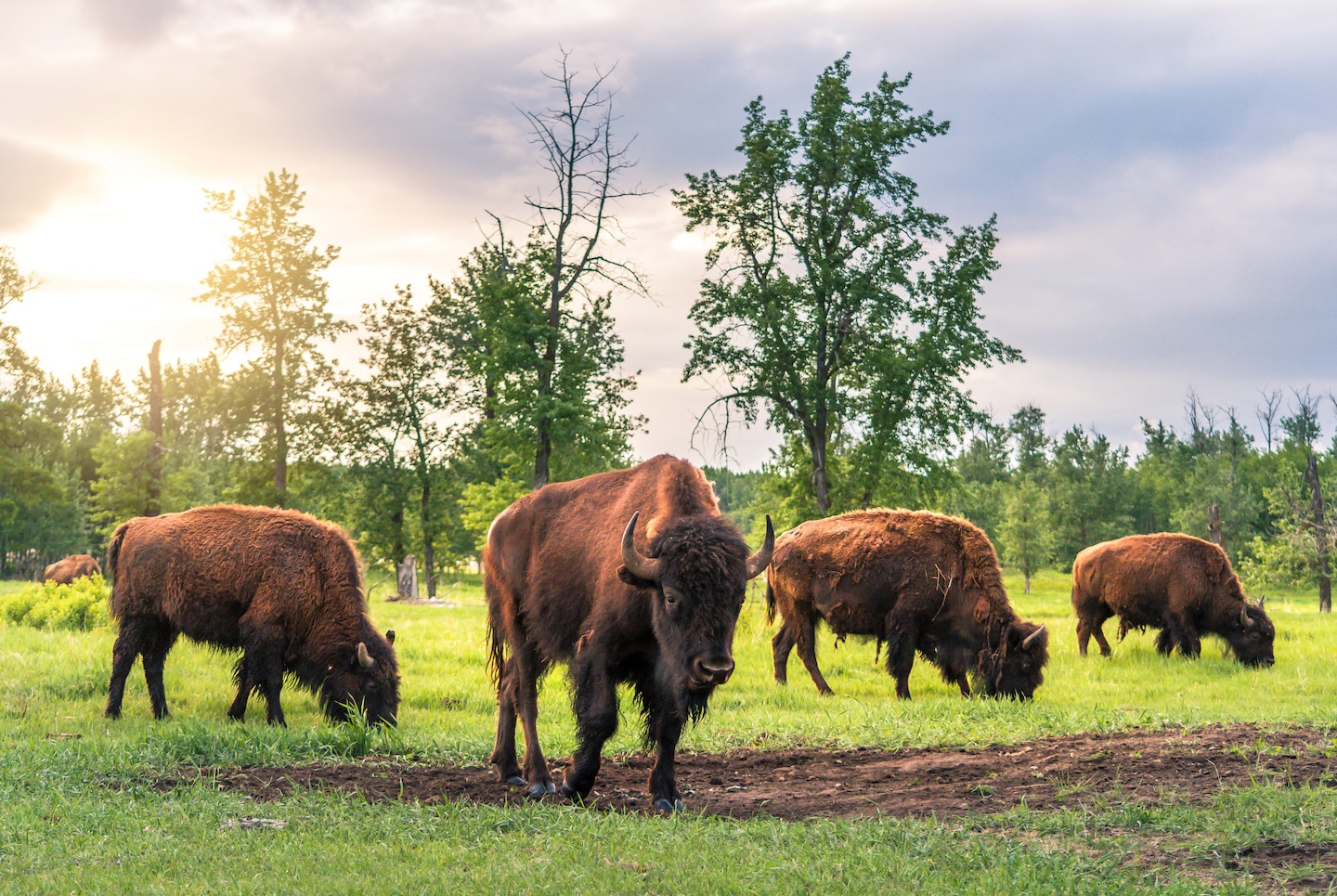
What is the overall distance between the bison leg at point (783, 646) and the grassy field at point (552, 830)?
3.47m

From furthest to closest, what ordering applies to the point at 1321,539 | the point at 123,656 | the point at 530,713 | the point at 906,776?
the point at 1321,539, the point at 123,656, the point at 906,776, the point at 530,713

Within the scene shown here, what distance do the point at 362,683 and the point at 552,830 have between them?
5986 millimetres

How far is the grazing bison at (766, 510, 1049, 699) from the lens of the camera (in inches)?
569

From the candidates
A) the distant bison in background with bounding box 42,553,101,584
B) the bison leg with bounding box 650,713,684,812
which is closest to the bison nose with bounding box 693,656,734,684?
the bison leg with bounding box 650,713,684,812

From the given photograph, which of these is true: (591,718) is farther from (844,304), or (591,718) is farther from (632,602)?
(844,304)

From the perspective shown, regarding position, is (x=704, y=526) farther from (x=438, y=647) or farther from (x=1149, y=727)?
(x=438, y=647)

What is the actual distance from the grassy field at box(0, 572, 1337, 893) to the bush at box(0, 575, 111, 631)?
751cm

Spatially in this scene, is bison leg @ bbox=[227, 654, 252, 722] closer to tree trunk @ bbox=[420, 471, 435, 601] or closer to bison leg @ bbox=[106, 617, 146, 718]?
bison leg @ bbox=[106, 617, 146, 718]

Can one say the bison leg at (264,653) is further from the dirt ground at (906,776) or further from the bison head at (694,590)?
the bison head at (694,590)

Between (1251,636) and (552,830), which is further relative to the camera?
(1251,636)

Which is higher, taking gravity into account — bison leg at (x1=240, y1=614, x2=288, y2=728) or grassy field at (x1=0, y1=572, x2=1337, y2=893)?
bison leg at (x1=240, y1=614, x2=288, y2=728)

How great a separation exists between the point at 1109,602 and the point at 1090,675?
143 inches

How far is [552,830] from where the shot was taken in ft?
20.8

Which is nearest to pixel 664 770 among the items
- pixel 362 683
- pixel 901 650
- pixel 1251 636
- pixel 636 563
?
pixel 636 563
